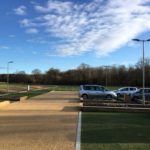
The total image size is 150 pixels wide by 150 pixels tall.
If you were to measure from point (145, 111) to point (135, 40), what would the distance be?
14.3 meters

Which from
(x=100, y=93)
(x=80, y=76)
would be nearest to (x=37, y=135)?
(x=100, y=93)

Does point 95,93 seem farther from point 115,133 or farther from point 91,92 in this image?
point 115,133

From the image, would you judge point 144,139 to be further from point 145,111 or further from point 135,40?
point 135,40

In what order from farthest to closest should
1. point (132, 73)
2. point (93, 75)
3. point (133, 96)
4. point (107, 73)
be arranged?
1. point (93, 75)
2. point (107, 73)
3. point (132, 73)
4. point (133, 96)

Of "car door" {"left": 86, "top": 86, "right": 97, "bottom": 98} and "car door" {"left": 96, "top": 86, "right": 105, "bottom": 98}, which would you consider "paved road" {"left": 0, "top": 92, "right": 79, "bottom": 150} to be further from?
"car door" {"left": 86, "top": 86, "right": 97, "bottom": 98}

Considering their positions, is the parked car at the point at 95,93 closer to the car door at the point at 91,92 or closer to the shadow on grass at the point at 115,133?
the car door at the point at 91,92

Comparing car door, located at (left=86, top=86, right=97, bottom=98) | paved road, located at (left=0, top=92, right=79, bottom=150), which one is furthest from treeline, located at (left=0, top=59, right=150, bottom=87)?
paved road, located at (left=0, top=92, right=79, bottom=150)

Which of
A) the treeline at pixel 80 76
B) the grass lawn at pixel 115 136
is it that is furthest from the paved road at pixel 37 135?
the treeline at pixel 80 76

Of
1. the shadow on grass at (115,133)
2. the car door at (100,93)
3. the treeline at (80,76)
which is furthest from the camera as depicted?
the treeline at (80,76)

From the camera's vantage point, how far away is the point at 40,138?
536 inches

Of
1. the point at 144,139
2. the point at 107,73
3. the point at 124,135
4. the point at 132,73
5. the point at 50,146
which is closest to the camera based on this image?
the point at 50,146

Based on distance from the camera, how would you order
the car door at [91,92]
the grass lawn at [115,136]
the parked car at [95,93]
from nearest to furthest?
the grass lawn at [115,136]
the parked car at [95,93]
the car door at [91,92]

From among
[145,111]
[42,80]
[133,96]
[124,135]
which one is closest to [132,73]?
[42,80]

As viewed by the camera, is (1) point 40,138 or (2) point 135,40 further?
(2) point 135,40
